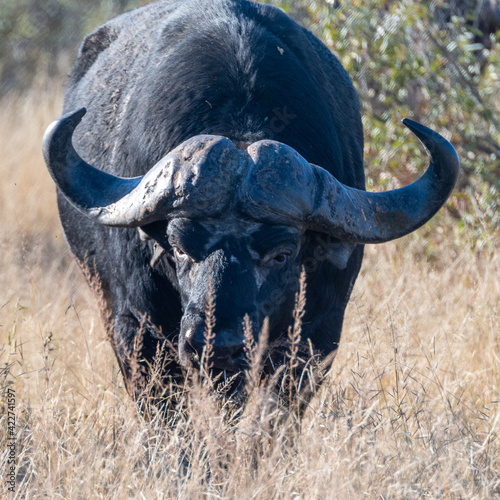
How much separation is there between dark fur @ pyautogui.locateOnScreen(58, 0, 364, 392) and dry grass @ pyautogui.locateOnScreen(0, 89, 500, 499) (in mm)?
340

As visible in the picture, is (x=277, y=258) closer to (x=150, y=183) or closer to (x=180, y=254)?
(x=180, y=254)

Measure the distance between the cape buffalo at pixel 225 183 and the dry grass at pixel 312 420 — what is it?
0.33 meters

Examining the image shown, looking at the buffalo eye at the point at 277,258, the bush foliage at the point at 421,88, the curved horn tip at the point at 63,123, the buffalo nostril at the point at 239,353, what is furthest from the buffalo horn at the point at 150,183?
the bush foliage at the point at 421,88

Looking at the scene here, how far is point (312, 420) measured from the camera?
10.8 feet

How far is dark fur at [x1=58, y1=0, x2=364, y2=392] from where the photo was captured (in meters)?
3.81

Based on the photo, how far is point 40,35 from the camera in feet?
48.9

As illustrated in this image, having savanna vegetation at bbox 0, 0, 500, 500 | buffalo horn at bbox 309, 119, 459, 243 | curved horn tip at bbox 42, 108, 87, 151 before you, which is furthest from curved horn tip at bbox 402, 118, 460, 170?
curved horn tip at bbox 42, 108, 87, 151

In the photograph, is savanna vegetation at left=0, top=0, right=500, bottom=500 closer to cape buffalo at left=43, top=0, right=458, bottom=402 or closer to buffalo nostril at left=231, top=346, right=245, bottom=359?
buffalo nostril at left=231, top=346, right=245, bottom=359

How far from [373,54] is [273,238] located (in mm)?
3797

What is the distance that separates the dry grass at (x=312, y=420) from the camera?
9.80 ft

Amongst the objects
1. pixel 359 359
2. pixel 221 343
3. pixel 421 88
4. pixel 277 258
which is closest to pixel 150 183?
pixel 277 258

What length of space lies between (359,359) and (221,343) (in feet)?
5.32

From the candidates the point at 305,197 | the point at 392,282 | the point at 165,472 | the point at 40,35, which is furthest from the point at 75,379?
the point at 40,35

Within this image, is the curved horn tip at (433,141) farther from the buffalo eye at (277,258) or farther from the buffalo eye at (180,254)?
the buffalo eye at (180,254)
